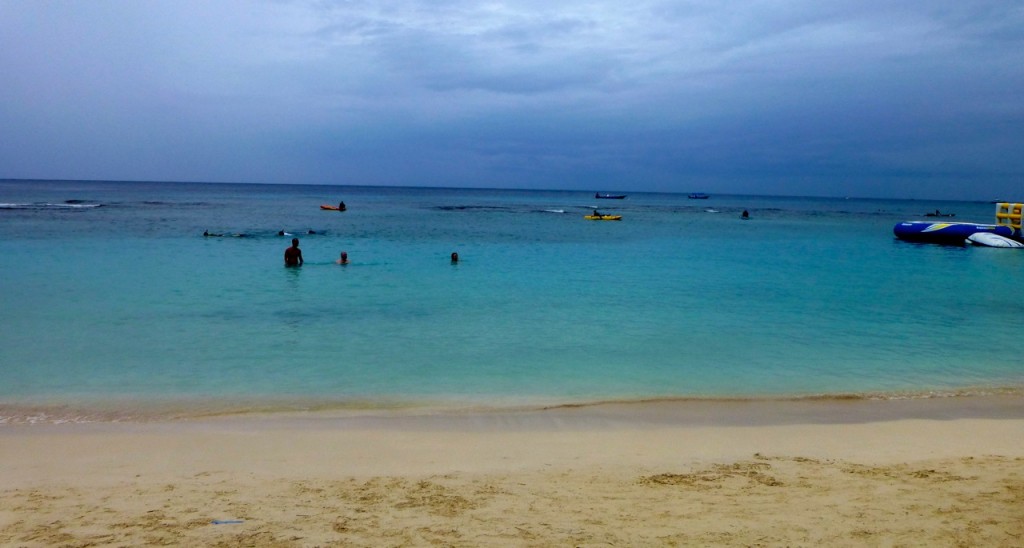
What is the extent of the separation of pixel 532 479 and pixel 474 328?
6.67 m

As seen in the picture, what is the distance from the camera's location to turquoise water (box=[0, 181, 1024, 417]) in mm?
8242

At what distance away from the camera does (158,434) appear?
6332 millimetres

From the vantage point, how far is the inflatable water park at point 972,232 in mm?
30766

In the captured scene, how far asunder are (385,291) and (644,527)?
1219 centimetres

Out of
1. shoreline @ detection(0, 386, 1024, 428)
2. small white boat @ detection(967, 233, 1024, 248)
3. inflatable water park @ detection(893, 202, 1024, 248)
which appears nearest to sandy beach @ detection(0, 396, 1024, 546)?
shoreline @ detection(0, 386, 1024, 428)

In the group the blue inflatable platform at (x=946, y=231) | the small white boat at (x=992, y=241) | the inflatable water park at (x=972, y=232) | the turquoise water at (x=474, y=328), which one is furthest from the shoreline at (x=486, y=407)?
the blue inflatable platform at (x=946, y=231)

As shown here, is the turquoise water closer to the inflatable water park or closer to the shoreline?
the shoreline

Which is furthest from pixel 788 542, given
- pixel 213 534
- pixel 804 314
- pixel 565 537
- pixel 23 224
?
pixel 23 224

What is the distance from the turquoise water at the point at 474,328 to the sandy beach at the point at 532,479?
1031mm

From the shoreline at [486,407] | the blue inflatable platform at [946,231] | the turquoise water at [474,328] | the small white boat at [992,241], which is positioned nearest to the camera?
the shoreline at [486,407]

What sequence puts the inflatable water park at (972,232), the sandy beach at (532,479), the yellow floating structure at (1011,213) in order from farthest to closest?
the yellow floating structure at (1011,213), the inflatable water park at (972,232), the sandy beach at (532,479)

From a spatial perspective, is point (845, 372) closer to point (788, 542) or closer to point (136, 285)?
point (788, 542)

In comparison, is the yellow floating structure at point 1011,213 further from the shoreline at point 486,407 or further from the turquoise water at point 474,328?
the shoreline at point 486,407

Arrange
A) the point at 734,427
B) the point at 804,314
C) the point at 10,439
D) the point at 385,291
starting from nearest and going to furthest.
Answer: the point at 10,439 < the point at 734,427 < the point at 804,314 < the point at 385,291
